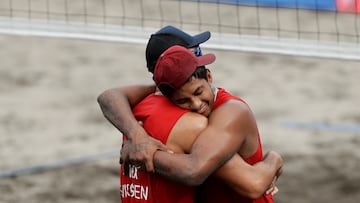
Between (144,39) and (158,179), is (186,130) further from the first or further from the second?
(144,39)

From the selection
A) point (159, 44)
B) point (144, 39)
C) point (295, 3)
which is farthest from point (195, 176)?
point (295, 3)

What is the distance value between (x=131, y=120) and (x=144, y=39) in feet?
12.4

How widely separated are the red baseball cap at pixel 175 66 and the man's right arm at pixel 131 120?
10.1 inches

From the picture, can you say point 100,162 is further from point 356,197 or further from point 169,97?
point 169,97

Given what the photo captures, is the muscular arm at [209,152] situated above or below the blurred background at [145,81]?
above

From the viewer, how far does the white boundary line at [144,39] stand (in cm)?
820

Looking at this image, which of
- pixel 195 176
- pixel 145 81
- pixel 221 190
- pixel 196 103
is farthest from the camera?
pixel 145 81

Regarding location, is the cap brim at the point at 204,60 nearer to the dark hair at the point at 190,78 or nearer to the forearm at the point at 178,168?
the dark hair at the point at 190,78

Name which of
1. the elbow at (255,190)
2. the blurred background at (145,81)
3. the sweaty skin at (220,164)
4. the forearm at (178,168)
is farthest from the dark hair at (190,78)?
the blurred background at (145,81)

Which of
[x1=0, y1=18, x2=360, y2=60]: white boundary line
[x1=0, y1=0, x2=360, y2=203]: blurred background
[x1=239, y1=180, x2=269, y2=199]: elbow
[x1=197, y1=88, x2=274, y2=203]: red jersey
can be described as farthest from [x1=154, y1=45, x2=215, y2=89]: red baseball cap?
[x1=0, y1=18, x2=360, y2=60]: white boundary line

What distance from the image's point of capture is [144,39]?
820 centimetres

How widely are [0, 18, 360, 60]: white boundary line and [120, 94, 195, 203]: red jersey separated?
3743 millimetres

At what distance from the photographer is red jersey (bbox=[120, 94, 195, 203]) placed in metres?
4.32

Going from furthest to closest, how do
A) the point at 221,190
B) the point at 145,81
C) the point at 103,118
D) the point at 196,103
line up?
the point at 145,81, the point at 103,118, the point at 221,190, the point at 196,103
